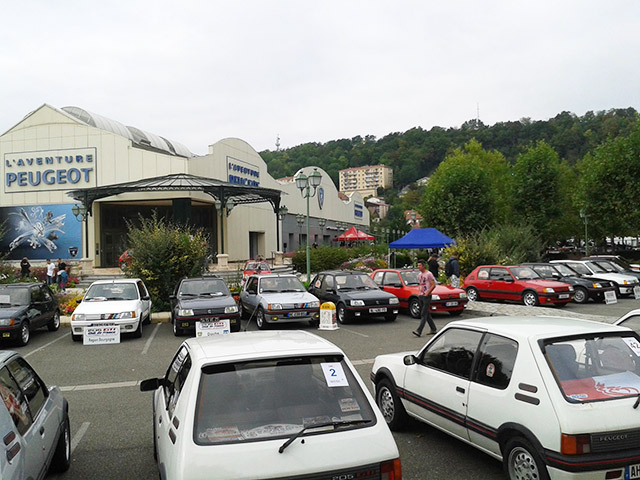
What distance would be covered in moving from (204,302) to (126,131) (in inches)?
1325

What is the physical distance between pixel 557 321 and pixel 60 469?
4.85 metres

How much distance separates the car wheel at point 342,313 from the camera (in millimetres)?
14620

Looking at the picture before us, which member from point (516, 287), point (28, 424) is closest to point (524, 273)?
point (516, 287)

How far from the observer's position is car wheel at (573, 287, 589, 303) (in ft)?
63.2

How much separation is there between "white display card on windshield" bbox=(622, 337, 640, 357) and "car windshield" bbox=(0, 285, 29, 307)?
1312 cm

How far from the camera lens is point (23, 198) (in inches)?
1428

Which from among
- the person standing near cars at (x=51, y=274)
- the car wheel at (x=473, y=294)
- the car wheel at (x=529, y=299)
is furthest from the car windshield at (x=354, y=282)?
the person standing near cars at (x=51, y=274)

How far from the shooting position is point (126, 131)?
4212 cm

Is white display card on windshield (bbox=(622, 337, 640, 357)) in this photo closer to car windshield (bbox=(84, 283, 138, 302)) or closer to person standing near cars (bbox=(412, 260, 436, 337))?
person standing near cars (bbox=(412, 260, 436, 337))

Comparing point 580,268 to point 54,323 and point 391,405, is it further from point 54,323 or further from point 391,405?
point 54,323

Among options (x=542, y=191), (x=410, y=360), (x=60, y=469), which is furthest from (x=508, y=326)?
(x=542, y=191)

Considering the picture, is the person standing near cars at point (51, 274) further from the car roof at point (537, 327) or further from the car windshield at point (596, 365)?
the car windshield at point (596, 365)

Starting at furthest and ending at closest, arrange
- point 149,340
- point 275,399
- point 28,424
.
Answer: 1. point 149,340
2. point 28,424
3. point 275,399

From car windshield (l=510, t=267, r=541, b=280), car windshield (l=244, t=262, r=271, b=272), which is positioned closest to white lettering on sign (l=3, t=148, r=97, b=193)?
car windshield (l=244, t=262, r=271, b=272)
